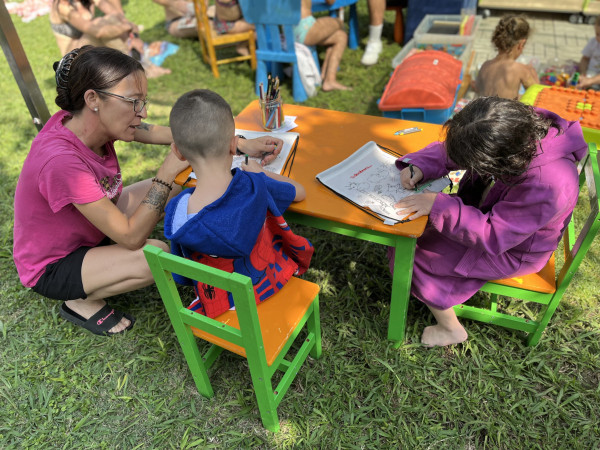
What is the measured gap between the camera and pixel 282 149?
2377 millimetres

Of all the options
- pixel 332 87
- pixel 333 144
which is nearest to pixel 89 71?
pixel 333 144

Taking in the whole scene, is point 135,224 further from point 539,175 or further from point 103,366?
point 539,175

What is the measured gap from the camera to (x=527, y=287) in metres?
2.10

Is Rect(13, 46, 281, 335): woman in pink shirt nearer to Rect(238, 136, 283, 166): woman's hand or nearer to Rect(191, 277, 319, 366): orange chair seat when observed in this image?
Rect(238, 136, 283, 166): woman's hand

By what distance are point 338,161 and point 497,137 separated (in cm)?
81

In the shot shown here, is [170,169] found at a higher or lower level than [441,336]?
higher

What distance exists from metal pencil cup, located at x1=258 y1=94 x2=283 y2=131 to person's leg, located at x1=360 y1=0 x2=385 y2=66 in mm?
3592

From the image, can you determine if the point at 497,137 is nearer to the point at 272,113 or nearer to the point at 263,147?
the point at 263,147

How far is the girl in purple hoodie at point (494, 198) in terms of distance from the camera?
1705 mm

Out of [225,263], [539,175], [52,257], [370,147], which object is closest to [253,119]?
[370,147]

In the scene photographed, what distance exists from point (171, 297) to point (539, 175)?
5.03ft

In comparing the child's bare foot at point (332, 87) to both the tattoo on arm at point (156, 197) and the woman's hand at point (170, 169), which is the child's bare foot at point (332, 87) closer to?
the woman's hand at point (170, 169)

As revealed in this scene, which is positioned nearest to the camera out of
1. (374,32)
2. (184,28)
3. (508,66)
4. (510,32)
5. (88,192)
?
(88,192)

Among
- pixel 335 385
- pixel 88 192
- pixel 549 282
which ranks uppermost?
pixel 88 192
